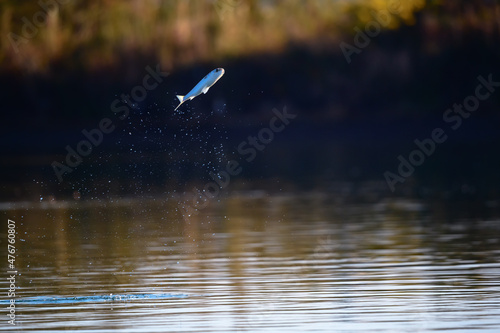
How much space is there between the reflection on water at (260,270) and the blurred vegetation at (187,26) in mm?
22739

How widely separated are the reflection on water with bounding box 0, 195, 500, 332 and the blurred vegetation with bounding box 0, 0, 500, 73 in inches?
895

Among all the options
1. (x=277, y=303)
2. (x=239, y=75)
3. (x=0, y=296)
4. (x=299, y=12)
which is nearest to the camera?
(x=277, y=303)

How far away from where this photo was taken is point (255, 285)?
13.6 meters

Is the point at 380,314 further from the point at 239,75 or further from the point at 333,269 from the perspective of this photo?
the point at 239,75

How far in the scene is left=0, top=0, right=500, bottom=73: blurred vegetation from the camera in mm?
44875

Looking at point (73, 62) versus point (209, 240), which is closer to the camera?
point (209, 240)

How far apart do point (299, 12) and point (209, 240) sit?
1185 inches

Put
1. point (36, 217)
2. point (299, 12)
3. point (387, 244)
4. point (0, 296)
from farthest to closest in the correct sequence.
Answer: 1. point (299, 12)
2. point (36, 217)
3. point (387, 244)
4. point (0, 296)

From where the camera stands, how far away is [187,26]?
46.1 meters

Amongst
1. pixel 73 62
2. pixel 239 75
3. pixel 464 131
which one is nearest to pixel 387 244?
pixel 464 131

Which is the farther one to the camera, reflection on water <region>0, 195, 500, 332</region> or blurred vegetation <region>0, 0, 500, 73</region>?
blurred vegetation <region>0, 0, 500, 73</region>

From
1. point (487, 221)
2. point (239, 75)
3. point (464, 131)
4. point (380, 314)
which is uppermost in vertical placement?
point (239, 75)

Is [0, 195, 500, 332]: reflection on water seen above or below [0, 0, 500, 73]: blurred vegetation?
below

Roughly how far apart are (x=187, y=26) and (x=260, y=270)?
3196cm
